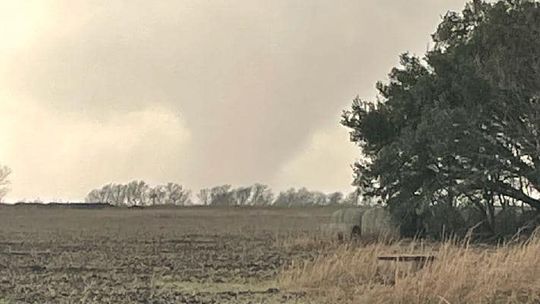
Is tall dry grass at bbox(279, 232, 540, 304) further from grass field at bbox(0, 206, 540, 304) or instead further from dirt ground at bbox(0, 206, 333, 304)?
dirt ground at bbox(0, 206, 333, 304)

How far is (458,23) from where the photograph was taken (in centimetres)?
3303

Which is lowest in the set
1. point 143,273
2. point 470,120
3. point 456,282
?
point 456,282

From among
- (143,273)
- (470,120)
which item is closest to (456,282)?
(143,273)

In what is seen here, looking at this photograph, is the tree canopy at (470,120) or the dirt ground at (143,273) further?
the tree canopy at (470,120)

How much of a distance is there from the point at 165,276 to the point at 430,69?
57.8ft

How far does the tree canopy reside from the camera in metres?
29.2

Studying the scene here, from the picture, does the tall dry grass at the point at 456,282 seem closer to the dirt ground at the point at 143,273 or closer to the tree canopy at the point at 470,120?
the dirt ground at the point at 143,273

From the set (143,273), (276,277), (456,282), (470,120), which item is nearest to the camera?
(456,282)

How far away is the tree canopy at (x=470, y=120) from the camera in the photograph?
2923 cm

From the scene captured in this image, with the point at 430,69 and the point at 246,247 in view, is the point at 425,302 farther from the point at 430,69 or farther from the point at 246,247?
the point at 430,69

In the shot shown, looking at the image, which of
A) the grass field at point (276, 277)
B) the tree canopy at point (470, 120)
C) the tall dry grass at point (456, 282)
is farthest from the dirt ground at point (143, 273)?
the tree canopy at point (470, 120)

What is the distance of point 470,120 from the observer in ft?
96.2

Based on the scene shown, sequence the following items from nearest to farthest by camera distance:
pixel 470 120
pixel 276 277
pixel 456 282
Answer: pixel 456 282, pixel 276 277, pixel 470 120

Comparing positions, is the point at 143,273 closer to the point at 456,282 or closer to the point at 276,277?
the point at 276,277
